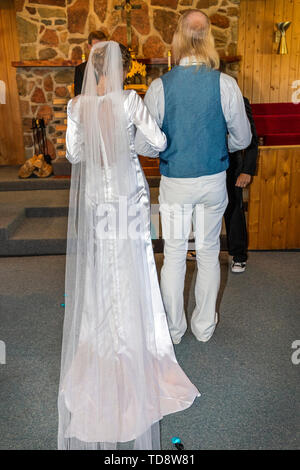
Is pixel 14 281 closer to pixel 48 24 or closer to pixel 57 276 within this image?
pixel 57 276

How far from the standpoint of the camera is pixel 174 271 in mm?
2209

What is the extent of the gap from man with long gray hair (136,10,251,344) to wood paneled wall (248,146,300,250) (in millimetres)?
1365

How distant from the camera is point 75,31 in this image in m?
5.75

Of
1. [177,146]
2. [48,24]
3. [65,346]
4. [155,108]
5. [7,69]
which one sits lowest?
[65,346]

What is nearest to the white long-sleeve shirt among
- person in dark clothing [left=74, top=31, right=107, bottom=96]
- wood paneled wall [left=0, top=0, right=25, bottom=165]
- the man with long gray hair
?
Result: the man with long gray hair

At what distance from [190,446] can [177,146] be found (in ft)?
4.08

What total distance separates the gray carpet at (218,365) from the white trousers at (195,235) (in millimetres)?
192

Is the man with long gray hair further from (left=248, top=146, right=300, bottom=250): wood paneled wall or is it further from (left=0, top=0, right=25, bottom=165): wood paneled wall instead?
(left=0, top=0, right=25, bottom=165): wood paneled wall

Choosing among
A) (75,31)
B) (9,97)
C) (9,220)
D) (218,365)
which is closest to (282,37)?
(75,31)

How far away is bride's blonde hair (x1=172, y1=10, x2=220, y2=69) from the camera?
6.25ft

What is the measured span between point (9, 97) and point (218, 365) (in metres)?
5.50

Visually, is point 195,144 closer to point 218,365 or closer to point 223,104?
point 223,104
